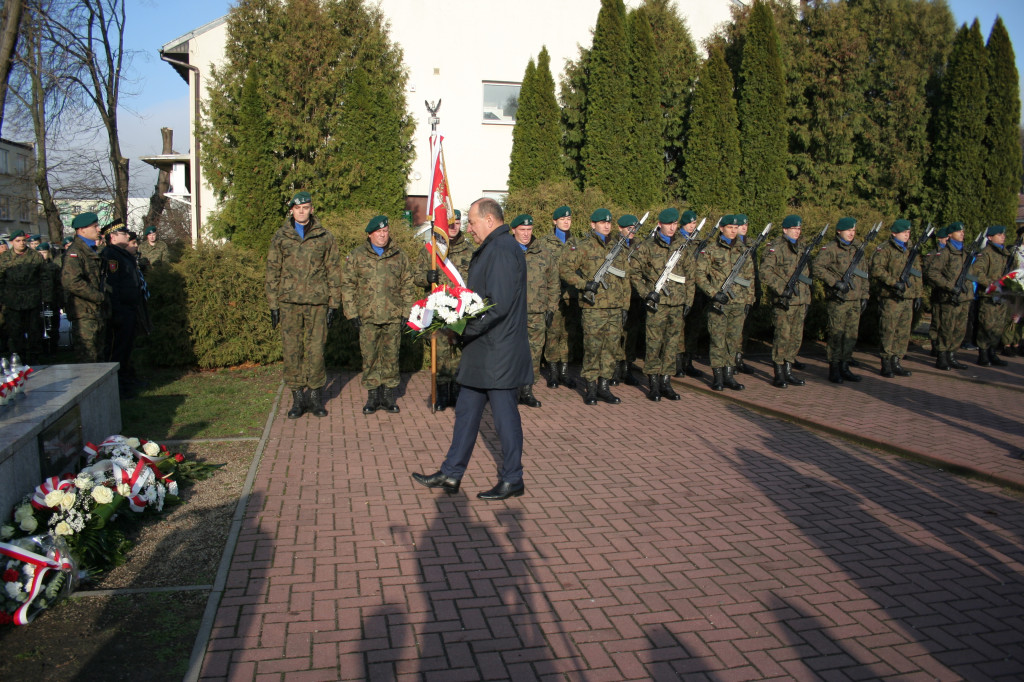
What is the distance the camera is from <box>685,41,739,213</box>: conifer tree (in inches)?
766

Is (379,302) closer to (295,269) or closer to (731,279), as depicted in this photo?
(295,269)

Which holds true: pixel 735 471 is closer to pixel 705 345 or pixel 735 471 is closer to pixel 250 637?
pixel 250 637

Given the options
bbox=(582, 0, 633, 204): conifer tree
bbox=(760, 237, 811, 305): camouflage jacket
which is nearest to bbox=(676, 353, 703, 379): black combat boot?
bbox=(760, 237, 811, 305): camouflage jacket

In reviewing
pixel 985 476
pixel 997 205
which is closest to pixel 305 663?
pixel 985 476

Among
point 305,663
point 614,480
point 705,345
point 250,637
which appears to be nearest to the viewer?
point 305,663

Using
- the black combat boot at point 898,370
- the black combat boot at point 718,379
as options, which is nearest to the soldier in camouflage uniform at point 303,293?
the black combat boot at point 718,379

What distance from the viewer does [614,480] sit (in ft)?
20.6

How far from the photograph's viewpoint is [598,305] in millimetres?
9172

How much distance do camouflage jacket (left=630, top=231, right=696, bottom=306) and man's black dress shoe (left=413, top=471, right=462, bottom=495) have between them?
15.0 feet

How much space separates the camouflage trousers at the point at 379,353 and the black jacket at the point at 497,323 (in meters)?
2.96

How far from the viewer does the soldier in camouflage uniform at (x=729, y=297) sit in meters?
10.1

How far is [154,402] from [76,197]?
17.6 meters

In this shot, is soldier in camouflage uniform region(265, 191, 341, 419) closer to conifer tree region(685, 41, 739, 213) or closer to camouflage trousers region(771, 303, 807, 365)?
camouflage trousers region(771, 303, 807, 365)

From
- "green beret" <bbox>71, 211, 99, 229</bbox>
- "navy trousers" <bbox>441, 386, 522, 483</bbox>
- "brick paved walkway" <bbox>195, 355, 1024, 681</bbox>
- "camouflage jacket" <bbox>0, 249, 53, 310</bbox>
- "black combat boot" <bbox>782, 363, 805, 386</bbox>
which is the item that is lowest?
"brick paved walkway" <bbox>195, 355, 1024, 681</bbox>
